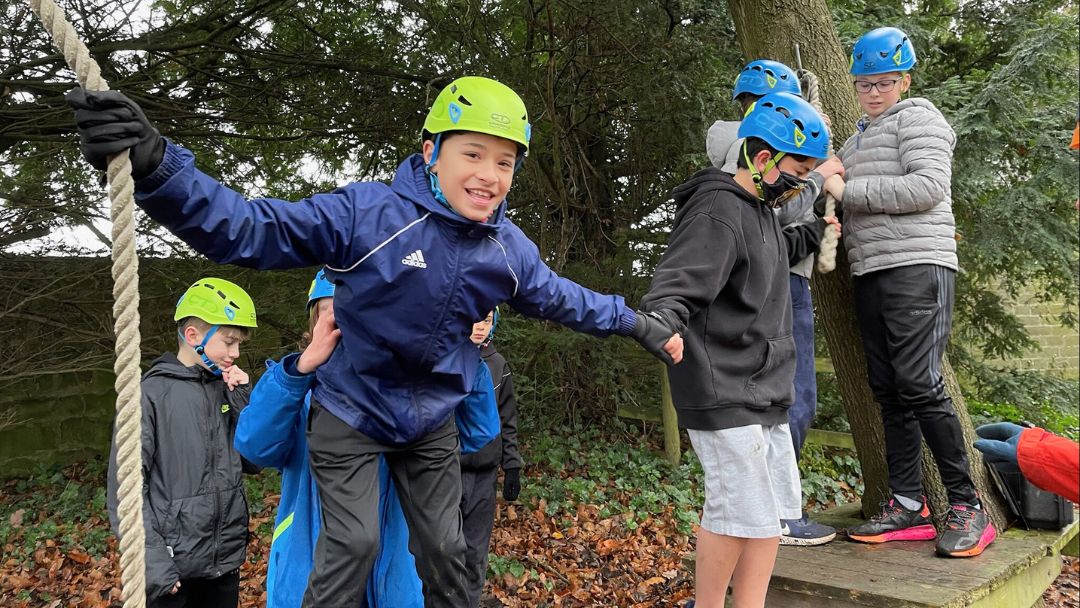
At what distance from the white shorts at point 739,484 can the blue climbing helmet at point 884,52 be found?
1927 millimetres

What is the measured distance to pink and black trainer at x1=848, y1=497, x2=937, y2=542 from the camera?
13.0 ft

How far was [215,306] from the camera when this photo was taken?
3.49m

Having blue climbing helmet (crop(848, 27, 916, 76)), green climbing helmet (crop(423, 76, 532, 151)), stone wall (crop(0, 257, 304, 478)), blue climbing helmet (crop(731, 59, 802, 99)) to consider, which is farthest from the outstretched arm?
stone wall (crop(0, 257, 304, 478))

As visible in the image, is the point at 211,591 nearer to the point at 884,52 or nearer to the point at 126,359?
the point at 126,359

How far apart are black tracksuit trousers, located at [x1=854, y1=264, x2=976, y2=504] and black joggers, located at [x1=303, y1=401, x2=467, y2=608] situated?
7.21 feet

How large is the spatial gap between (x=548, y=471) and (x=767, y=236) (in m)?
4.76

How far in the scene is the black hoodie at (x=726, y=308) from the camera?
2.99 meters

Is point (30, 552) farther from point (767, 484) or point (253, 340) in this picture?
point (767, 484)

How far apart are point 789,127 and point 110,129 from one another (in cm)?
238

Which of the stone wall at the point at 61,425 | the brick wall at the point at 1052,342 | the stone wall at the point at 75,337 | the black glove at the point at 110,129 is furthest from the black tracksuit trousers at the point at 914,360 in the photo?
the brick wall at the point at 1052,342

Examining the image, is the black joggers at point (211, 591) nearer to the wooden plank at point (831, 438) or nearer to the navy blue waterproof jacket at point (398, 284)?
the navy blue waterproof jacket at point (398, 284)

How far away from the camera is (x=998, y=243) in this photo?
21.1ft

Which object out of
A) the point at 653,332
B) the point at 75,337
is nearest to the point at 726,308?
the point at 653,332

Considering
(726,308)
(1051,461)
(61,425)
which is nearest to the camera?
(1051,461)
